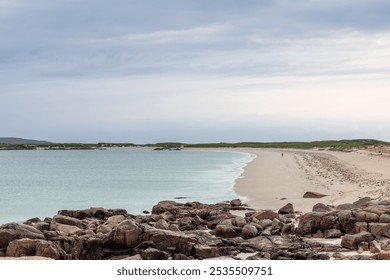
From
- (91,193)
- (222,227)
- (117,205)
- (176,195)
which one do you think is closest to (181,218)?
(222,227)

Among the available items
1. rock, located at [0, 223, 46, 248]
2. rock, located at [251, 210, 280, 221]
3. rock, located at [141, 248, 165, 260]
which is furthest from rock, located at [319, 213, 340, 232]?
rock, located at [0, 223, 46, 248]

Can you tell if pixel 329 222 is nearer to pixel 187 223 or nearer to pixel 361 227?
pixel 361 227

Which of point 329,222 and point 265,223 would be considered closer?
point 329,222

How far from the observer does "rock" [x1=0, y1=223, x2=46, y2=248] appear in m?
13.5

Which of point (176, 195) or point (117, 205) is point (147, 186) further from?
point (117, 205)

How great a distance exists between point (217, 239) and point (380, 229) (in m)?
4.24

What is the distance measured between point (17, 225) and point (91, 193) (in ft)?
91.4

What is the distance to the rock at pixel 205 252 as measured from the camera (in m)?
13.2

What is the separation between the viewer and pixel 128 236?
1360cm

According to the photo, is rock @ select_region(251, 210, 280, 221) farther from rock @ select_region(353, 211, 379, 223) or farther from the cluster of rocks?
rock @ select_region(353, 211, 379, 223)

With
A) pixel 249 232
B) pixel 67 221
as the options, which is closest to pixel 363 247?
pixel 249 232

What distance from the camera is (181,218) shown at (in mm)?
19547
